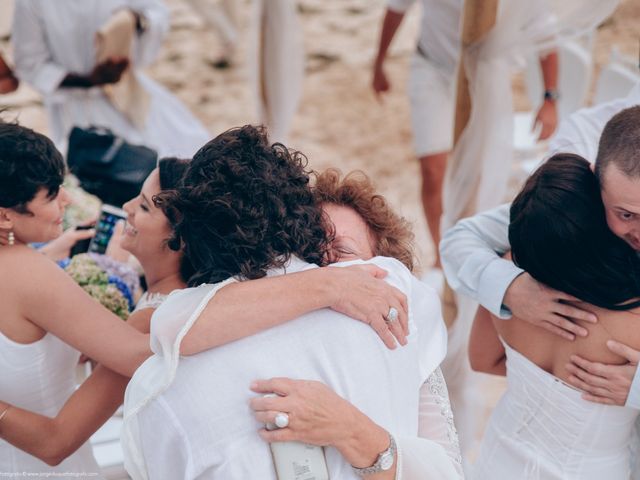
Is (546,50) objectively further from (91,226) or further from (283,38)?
(91,226)

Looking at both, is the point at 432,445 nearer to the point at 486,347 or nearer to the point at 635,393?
the point at 635,393

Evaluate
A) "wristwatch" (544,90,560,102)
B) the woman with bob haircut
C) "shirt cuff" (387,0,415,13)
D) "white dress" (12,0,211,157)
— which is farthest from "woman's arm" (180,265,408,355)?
"shirt cuff" (387,0,415,13)

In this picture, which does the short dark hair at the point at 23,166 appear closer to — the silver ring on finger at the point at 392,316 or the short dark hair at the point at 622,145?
the silver ring on finger at the point at 392,316

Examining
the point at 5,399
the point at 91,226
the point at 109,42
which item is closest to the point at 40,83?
the point at 109,42

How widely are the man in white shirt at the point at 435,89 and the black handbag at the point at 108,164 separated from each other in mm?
1600

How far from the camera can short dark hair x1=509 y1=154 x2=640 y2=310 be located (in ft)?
4.81

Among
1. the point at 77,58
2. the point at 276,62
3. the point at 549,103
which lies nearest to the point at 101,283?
the point at 276,62

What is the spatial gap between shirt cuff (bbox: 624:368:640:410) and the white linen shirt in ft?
1.72

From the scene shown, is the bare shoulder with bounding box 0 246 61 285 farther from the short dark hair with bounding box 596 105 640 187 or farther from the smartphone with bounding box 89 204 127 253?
the short dark hair with bounding box 596 105 640 187

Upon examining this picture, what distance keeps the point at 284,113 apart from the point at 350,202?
83.6 inches

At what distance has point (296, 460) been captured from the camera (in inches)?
47.7

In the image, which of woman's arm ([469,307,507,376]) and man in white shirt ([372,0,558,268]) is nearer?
woman's arm ([469,307,507,376])

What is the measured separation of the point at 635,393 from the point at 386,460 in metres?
0.61

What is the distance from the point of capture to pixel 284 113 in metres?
3.58
